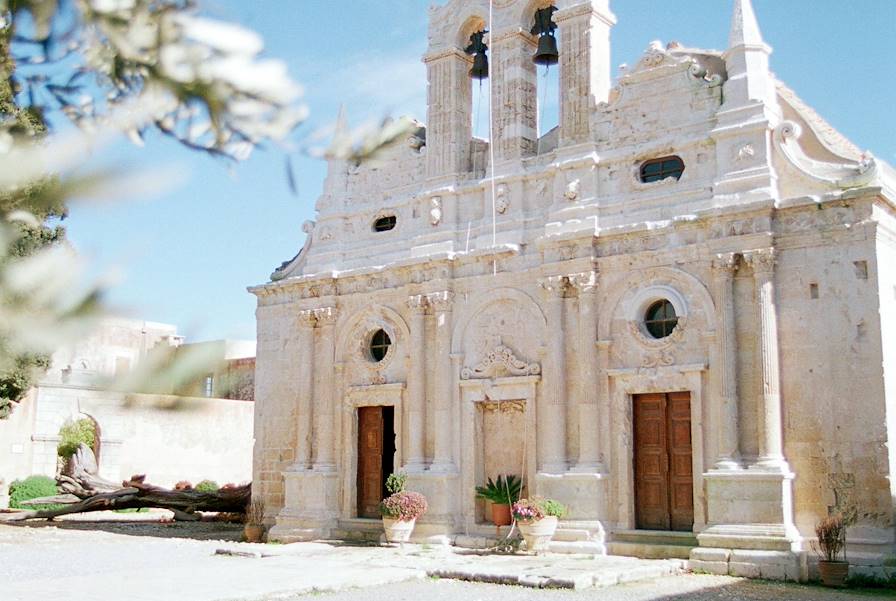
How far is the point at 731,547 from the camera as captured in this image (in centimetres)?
1352

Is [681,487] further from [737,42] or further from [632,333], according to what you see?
[737,42]

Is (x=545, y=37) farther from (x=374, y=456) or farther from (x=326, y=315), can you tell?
(x=374, y=456)

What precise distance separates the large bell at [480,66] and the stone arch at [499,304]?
13.1 ft

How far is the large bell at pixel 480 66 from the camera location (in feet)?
60.2

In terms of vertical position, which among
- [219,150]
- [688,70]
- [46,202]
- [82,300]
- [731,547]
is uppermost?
[688,70]

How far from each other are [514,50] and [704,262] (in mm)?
4932

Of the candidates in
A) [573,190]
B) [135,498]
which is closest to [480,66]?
[573,190]

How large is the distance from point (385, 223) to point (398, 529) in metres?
5.45

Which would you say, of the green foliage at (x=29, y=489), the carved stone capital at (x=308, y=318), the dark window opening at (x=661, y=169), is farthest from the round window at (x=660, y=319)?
the green foliage at (x=29, y=489)

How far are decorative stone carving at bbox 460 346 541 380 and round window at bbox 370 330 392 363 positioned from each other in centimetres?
203

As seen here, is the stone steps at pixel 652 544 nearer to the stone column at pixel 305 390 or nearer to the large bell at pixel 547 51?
the stone column at pixel 305 390

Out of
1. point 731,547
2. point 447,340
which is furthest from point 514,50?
point 731,547

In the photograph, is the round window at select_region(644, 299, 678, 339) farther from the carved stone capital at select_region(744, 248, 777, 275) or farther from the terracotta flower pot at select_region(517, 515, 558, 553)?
the terracotta flower pot at select_region(517, 515, 558, 553)

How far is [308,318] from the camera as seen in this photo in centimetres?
1911
